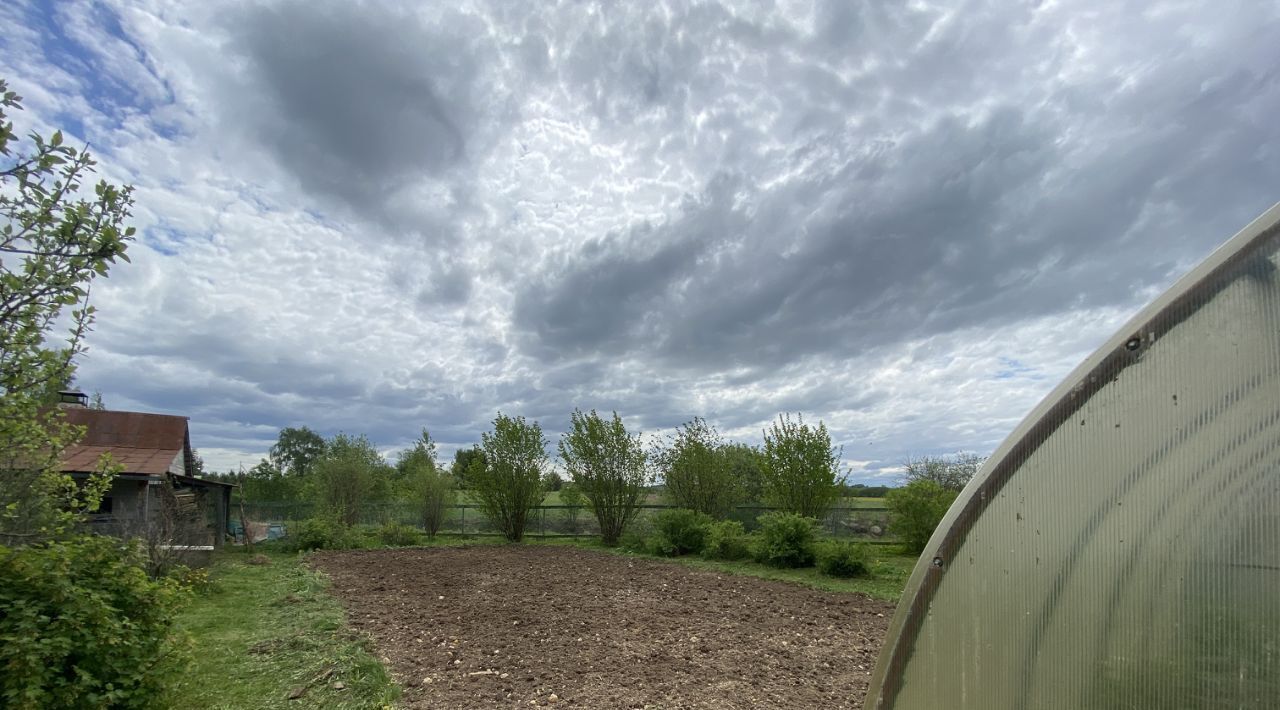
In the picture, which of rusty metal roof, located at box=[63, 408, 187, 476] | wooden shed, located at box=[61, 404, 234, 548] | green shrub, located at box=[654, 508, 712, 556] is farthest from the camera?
rusty metal roof, located at box=[63, 408, 187, 476]

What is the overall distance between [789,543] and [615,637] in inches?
299

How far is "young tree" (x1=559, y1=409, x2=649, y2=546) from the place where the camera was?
2114 cm

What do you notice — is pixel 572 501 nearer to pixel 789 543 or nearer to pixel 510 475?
pixel 510 475

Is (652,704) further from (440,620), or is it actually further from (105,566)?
(440,620)

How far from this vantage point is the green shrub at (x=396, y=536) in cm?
2119

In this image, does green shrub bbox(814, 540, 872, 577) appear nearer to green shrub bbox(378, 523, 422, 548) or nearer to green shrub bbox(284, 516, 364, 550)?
green shrub bbox(378, 523, 422, 548)

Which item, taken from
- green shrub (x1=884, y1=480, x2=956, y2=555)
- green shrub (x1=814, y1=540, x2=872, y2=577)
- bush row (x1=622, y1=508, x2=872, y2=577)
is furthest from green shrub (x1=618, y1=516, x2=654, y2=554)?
green shrub (x1=884, y1=480, x2=956, y2=555)

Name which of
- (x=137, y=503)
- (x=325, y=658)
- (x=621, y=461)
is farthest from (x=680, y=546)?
(x=137, y=503)

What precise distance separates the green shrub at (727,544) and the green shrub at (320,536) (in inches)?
456

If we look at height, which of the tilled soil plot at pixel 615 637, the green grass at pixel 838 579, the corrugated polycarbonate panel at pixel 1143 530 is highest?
the corrugated polycarbonate panel at pixel 1143 530

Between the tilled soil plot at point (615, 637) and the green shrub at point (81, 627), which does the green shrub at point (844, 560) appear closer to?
the tilled soil plot at point (615, 637)

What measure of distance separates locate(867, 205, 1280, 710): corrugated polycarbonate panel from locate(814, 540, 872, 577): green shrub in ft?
37.5

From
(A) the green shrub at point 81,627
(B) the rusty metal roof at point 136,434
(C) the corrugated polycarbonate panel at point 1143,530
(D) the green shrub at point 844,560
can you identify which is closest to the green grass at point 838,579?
(D) the green shrub at point 844,560

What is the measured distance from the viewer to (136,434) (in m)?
21.3
